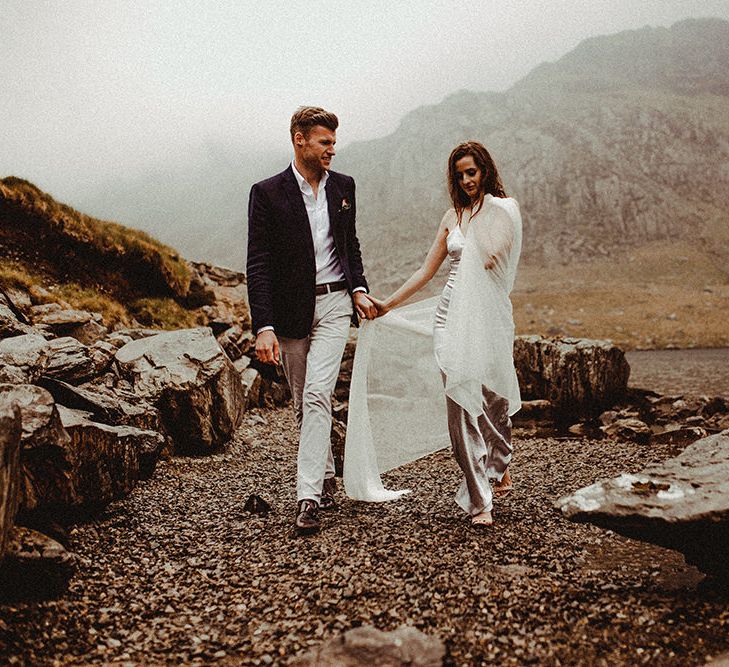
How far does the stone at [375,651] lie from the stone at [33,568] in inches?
75.1

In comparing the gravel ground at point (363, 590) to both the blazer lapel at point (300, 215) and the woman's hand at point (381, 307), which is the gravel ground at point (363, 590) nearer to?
the woman's hand at point (381, 307)

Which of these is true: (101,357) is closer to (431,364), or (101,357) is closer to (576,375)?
(431,364)

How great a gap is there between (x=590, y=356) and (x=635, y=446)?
19.4 ft

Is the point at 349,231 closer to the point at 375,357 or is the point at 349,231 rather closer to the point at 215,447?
the point at 375,357

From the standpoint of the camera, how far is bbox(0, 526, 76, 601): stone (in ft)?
12.9

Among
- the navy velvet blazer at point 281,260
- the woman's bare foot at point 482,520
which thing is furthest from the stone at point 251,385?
the woman's bare foot at point 482,520

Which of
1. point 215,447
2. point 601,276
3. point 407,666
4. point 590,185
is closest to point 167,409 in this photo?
point 215,447

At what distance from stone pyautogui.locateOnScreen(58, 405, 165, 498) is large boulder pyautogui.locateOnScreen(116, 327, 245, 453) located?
191cm

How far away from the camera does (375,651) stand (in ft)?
10.2

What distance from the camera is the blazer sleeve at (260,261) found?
5660mm


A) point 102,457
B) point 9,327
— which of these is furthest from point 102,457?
point 9,327

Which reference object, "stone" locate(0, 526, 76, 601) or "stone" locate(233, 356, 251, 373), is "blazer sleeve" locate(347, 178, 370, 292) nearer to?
"stone" locate(0, 526, 76, 601)

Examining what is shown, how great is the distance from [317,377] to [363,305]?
2.88ft

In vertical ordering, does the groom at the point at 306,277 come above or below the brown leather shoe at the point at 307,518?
above
